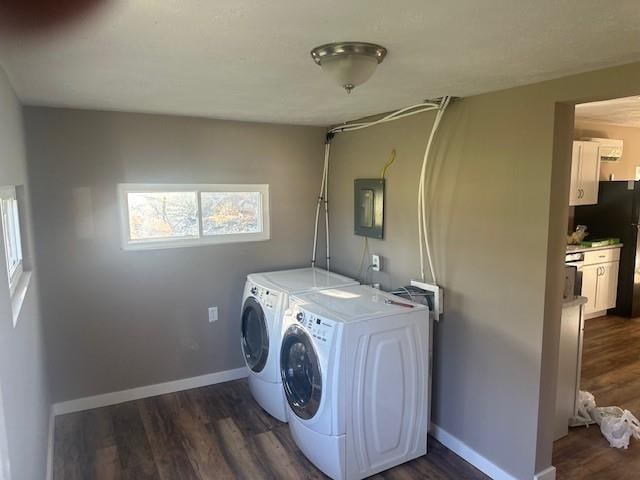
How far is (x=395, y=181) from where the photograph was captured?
302cm

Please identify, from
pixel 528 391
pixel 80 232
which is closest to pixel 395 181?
pixel 528 391

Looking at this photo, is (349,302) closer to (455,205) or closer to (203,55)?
(455,205)

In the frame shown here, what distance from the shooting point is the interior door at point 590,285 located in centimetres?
473

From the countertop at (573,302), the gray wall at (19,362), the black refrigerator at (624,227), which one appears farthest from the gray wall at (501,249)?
the black refrigerator at (624,227)

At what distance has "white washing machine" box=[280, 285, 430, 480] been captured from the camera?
2.26 meters

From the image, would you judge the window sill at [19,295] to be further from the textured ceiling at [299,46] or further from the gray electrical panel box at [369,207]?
the gray electrical panel box at [369,207]

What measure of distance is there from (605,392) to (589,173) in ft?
8.25

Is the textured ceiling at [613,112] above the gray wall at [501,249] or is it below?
above

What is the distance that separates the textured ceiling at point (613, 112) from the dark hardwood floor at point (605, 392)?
2.22 meters

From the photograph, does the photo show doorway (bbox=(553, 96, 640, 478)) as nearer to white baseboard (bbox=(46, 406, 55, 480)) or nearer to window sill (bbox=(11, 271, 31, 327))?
window sill (bbox=(11, 271, 31, 327))

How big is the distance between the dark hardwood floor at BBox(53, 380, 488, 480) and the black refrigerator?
3705mm

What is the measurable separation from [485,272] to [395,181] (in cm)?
94

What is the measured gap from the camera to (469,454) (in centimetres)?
255

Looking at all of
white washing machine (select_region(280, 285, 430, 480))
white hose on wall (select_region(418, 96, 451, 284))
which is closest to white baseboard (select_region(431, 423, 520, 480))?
white washing machine (select_region(280, 285, 430, 480))
